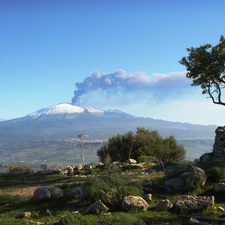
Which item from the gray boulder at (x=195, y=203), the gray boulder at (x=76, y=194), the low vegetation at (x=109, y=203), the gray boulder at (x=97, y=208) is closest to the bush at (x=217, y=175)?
the low vegetation at (x=109, y=203)

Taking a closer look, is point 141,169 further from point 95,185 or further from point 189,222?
point 189,222

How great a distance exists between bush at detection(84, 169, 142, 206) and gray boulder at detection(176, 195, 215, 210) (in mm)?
2101

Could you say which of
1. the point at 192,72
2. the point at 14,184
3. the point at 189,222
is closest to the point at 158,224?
the point at 189,222

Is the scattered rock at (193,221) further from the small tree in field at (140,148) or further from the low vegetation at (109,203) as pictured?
the small tree in field at (140,148)

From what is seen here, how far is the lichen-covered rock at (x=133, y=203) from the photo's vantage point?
39.3 feet

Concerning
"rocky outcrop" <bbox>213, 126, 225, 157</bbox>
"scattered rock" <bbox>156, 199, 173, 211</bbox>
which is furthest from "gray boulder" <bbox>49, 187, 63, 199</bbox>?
"rocky outcrop" <bbox>213, 126, 225, 157</bbox>

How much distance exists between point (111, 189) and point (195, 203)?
3255 millimetres

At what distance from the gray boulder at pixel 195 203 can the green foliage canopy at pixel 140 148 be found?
23.9 meters

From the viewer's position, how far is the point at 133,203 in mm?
12109

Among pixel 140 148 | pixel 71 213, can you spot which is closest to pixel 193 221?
pixel 71 213

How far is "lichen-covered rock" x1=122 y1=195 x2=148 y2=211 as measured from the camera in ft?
39.3

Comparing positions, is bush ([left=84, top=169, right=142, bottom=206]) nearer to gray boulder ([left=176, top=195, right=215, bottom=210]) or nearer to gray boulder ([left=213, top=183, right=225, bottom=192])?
gray boulder ([left=176, top=195, right=215, bottom=210])

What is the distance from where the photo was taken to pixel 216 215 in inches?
433

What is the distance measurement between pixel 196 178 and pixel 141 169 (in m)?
9.15
